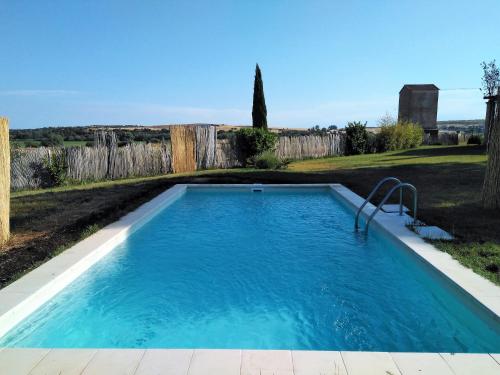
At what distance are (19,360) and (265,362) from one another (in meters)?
1.69

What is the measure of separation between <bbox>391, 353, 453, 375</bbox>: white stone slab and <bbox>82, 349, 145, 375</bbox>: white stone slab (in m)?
1.76

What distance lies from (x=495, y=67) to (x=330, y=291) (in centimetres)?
2759

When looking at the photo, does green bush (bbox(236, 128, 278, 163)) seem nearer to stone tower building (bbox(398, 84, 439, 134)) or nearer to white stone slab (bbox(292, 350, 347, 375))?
white stone slab (bbox(292, 350, 347, 375))

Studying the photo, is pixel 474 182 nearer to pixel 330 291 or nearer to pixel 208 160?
pixel 330 291

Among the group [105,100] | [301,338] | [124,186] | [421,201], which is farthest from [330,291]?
[105,100]

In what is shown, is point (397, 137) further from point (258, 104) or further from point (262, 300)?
point (262, 300)

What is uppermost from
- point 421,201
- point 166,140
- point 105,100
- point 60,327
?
point 105,100

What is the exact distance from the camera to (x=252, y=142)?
16562 mm

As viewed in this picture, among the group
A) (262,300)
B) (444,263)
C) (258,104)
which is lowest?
(262,300)

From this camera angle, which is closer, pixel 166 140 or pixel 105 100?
pixel 166 140

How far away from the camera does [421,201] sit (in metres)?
8.09

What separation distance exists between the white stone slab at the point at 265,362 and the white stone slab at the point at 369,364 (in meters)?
0.39

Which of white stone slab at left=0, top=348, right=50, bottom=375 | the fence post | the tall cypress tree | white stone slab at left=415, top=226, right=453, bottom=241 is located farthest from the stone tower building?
white stone slab at left=0, top=348, right=50, bottom=375

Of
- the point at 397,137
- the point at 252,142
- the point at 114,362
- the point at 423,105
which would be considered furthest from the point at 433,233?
the point at 423,105
